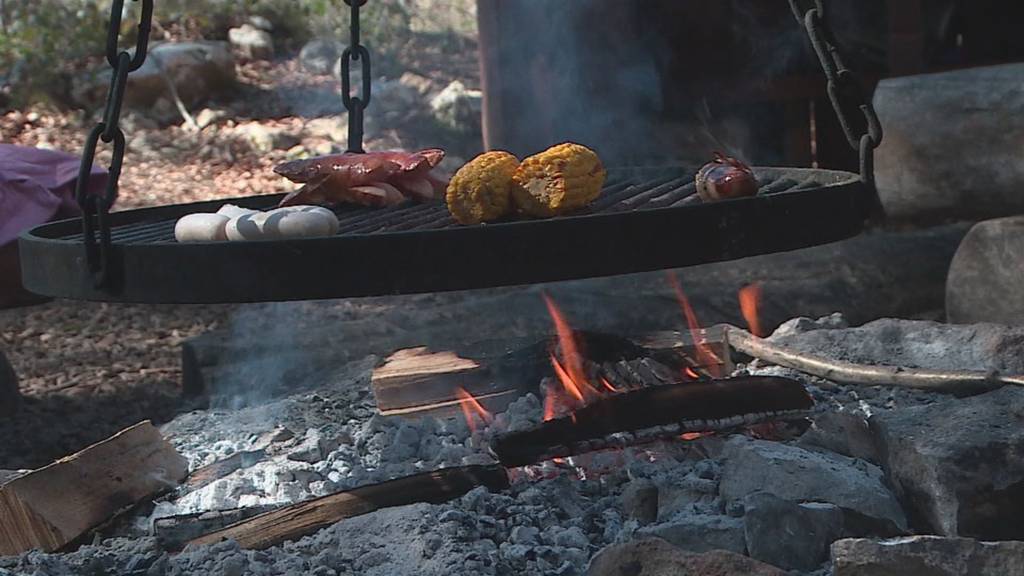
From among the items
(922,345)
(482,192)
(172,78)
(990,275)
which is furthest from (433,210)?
(172,78)

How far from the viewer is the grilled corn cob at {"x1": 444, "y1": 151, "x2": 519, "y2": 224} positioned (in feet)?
7.14

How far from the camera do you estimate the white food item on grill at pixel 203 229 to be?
81.1 inches

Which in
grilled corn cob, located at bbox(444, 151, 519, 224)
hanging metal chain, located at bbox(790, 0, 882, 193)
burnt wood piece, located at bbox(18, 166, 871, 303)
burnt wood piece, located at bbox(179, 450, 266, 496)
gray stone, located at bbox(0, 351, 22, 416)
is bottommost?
gray stone, located at bbox(0, 351, 22, 416)

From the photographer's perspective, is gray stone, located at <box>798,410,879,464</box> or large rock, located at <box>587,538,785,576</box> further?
gray stone, located at <box>798,410,879,464</box>

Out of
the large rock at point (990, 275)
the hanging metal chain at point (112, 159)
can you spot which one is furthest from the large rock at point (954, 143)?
the hanging metal chain at point (112, 159)

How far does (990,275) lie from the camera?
4.20m

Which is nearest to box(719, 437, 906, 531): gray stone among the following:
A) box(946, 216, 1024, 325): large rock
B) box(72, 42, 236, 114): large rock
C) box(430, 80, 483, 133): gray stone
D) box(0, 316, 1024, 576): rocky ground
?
box(0, 316, 1024, 576): rocky ground

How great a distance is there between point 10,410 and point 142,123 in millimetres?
5029

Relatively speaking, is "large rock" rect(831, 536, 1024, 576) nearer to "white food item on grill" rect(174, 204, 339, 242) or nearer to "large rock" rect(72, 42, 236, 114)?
"white food item on grill" rect(174, 204, 339, 242)

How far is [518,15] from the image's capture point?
525cm

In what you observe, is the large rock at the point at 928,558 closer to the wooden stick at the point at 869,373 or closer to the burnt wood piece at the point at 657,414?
the burnt wood piece at the point at 657,414

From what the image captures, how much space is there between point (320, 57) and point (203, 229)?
818 centimetres

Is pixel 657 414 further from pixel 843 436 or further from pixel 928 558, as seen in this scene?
pixel 928 558

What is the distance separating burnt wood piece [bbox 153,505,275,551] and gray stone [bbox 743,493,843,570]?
104cm
